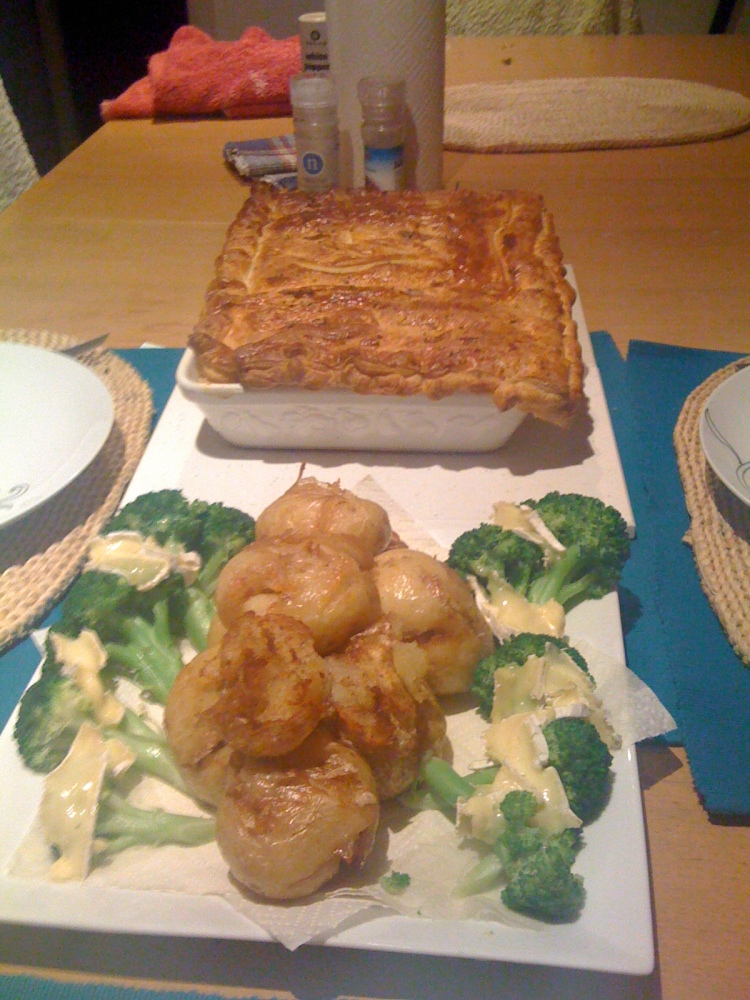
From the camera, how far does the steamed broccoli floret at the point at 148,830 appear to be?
762 mm

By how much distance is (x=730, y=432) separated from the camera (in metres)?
1.17

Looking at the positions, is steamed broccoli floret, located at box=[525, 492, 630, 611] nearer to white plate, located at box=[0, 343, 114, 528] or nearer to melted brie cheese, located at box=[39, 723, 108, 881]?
melted brie cheese, located at box=[39, 723, 108, 881]

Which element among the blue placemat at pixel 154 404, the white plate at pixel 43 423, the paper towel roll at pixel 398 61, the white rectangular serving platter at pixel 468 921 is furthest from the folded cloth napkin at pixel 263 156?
the white rectangular serving platter at pixel 468 921

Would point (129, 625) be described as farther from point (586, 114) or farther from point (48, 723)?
point (586, 114)

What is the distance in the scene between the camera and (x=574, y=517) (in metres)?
1.03

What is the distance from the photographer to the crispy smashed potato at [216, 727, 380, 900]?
67cm

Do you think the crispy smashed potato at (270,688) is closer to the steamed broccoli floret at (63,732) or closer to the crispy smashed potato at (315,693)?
the crispy smashed potato at (315,693)

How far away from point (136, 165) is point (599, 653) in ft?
7.94

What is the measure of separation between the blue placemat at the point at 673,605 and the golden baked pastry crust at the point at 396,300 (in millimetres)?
201

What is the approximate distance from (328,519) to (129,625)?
0.28 meters

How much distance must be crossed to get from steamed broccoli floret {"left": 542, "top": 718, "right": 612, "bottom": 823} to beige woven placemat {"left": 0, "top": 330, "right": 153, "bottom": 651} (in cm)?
73

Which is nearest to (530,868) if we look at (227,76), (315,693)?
(315,693)

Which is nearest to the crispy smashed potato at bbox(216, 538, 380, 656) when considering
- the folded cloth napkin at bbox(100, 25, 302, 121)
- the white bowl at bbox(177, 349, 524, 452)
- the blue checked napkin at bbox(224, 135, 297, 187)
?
the white bowl at bbox(177, 349, 524, 452)

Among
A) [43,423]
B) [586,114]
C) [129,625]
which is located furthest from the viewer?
[586,114]
